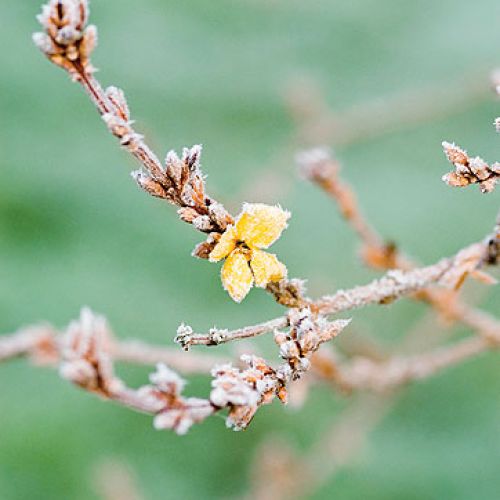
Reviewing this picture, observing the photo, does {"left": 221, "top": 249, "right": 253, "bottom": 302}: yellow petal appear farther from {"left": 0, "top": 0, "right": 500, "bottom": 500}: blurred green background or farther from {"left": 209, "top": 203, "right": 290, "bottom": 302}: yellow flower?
{"left": 0, "top": 0, "right": 500, "bottom": 500}: blurred green background

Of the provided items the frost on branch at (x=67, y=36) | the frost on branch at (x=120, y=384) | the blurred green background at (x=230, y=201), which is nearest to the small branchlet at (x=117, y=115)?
the frost on branch at (x=67, y=36)

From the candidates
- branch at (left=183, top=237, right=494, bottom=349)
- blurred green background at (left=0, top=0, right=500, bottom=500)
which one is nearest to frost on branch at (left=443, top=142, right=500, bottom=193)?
branch at (left=183, top=237, right=494, bottom=349)

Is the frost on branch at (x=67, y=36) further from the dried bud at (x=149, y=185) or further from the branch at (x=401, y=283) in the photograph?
the branch at (x=401, y=283)

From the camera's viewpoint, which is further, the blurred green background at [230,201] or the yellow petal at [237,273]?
the blurred green background at [230,201]

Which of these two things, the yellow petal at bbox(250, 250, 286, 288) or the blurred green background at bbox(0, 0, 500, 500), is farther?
the blurred green background at bbox(0, 0, 500, 500)

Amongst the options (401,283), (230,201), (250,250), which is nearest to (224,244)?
(250,250)

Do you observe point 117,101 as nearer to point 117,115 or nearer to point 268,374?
point 117,115
